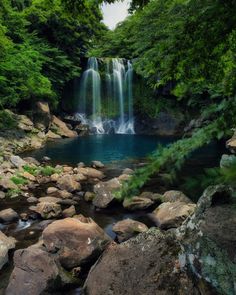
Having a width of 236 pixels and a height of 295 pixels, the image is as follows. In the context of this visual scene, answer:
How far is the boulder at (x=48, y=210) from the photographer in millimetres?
8745

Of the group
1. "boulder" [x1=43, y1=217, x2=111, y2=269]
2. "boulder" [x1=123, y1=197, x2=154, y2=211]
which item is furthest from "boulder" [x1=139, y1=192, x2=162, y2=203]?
"boulder" [x1=43, y1=217, x2=111, y2=269]

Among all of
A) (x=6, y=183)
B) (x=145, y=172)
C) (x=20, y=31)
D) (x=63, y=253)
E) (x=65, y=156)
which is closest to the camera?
(x=145, y=172)

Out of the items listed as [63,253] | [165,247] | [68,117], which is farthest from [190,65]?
[68,117]

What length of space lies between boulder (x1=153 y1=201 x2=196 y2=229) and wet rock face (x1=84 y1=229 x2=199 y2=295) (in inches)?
114

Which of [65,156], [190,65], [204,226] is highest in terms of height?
[190,65]

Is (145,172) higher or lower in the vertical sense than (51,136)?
higher

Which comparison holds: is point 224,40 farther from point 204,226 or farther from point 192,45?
point 204,226

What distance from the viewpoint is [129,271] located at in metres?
4.48

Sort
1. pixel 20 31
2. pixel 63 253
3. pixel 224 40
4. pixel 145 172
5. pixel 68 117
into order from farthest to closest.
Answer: pixel 68 117 → pixel 20 31 → pixel 63 253 → pixel 224 40 → pixel 145 172

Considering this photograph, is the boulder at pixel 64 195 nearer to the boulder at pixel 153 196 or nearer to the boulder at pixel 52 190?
the boulder at pixel 52 190

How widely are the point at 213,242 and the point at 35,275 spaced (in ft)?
10.2

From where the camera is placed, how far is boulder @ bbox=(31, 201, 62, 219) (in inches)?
344

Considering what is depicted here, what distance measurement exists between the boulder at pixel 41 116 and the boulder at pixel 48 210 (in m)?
16.4

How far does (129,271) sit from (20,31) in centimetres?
2468
